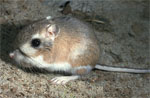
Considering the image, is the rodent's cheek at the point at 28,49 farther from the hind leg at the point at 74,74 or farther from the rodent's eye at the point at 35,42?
the hind leg at the point at 74,74

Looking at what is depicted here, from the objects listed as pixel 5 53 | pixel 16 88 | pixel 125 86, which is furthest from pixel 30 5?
pixel 125 86

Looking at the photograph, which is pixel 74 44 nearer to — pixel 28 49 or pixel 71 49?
pixel 71 49

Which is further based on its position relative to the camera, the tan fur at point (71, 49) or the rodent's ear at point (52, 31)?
the tan fur at point (71, 49)

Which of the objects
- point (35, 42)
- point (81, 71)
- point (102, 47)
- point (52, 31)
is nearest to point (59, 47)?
point (52, 31)

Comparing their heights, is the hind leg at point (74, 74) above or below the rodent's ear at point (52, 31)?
below

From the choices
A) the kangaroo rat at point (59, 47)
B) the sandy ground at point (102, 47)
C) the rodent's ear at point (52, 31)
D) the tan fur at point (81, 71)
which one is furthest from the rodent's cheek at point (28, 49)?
the tan fur at point (81, 71)

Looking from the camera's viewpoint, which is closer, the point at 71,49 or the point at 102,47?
the point at 71,49

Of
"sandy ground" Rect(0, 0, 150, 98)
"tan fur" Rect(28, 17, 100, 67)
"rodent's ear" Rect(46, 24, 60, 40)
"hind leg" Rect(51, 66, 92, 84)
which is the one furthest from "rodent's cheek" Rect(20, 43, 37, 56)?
"hind leg" Rect(51, 66, 92, 84)
